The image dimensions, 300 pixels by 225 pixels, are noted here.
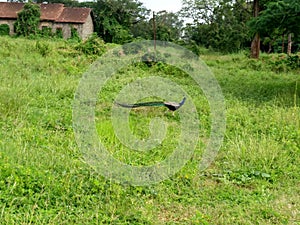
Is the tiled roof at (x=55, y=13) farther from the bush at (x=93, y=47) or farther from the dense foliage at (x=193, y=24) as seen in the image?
the bush at (x=93, y=47)

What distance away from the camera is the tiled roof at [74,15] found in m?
19.9

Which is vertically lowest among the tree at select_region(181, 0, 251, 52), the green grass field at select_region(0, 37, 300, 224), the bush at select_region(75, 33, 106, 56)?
the green grass field at select_region(0, 37, 300, 224)

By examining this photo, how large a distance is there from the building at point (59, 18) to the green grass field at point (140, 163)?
15.4 metres

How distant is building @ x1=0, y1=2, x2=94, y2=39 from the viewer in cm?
1983

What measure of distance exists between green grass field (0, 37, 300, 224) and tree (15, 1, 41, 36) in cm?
1392

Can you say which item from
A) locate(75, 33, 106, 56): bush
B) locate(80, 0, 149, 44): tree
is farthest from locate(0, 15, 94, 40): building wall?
locate(75, 33, 106, 56): bush

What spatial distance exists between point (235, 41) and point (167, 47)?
24.2 feet

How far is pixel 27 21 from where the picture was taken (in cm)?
1816

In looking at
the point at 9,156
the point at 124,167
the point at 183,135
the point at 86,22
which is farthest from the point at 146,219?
the point at 86,22

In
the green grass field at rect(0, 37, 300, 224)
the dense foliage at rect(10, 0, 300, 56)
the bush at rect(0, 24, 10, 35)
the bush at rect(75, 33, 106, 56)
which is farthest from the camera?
the bush at rect(0, 24, 10, 35)

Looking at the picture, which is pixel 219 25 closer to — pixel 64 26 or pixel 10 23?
pixel 64 26

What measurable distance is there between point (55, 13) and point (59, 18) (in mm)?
416

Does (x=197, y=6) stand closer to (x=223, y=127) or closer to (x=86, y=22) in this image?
(x=86, y=22)

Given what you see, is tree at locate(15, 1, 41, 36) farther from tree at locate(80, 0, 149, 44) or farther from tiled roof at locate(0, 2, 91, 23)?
tree at locate(80, 0, 149, 44)
